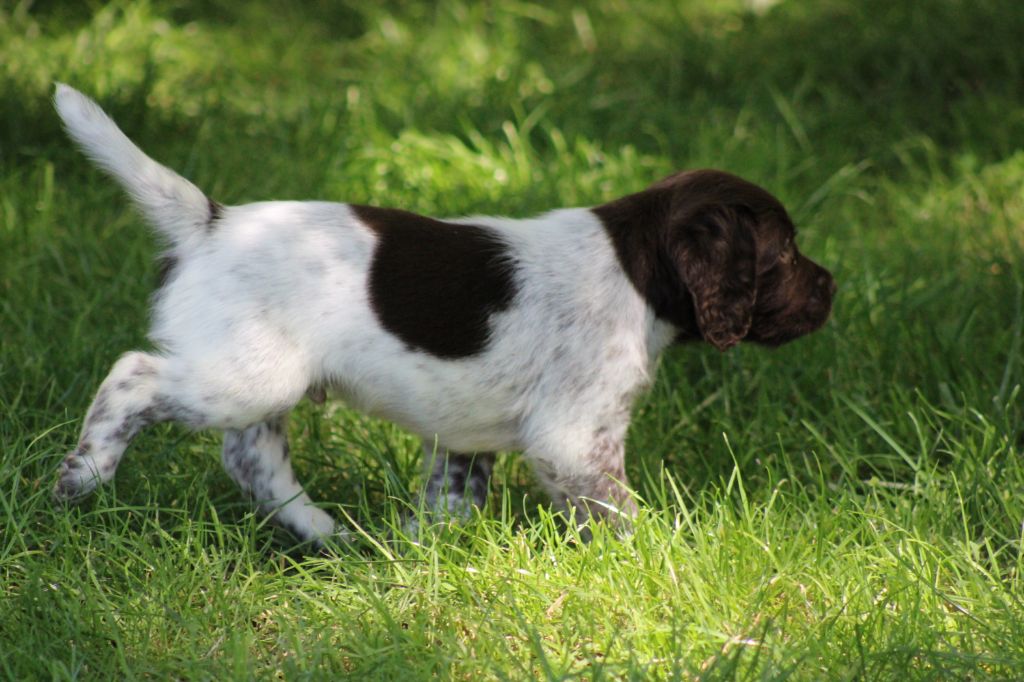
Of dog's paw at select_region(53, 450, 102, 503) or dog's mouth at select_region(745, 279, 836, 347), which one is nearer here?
dog's paw at select_region(53, 450, 102, 503)

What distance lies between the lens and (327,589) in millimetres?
3422

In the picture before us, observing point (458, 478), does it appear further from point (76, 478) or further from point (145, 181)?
point (145, 181)

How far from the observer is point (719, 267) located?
3701mm

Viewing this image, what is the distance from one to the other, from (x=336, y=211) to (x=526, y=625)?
4.24ft

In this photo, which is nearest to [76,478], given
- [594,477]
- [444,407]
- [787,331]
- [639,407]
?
[444,407]

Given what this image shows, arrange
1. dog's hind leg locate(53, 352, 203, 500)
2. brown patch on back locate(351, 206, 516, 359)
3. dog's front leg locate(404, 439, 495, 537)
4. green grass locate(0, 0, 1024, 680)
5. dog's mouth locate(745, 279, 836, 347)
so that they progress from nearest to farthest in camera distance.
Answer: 1. green grass locate(0, 0, 1024, 680)
2. dog's hind leg locate(53, 352, 203, 500)
3. brown patch on back locate(351, 206, 516, 359)
4. dog's mouth locate(745, 279, 836, 347)
5. dog's front leg locate(404, 439, 495, 537)

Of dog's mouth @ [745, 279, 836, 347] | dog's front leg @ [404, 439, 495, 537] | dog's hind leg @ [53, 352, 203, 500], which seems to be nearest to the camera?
dog's hind leg @ [53, 352, 203, 500]

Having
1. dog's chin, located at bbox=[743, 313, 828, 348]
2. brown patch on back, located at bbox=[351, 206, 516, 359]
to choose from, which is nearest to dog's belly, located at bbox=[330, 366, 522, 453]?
brown patch on back, located at bbox=[351, 206, 516, 359]

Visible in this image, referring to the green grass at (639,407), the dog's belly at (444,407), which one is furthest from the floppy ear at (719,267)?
the dog's belly at (444,407)

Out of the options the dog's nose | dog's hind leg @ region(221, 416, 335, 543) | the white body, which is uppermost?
the dog's nose

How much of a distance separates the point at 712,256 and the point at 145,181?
157cm

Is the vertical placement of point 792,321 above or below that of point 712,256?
below

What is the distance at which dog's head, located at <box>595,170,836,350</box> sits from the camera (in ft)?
12.1

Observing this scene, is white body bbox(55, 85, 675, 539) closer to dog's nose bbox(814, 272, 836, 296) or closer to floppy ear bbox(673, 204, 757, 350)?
floppy ear bbox(673, 204, 757, 350)
